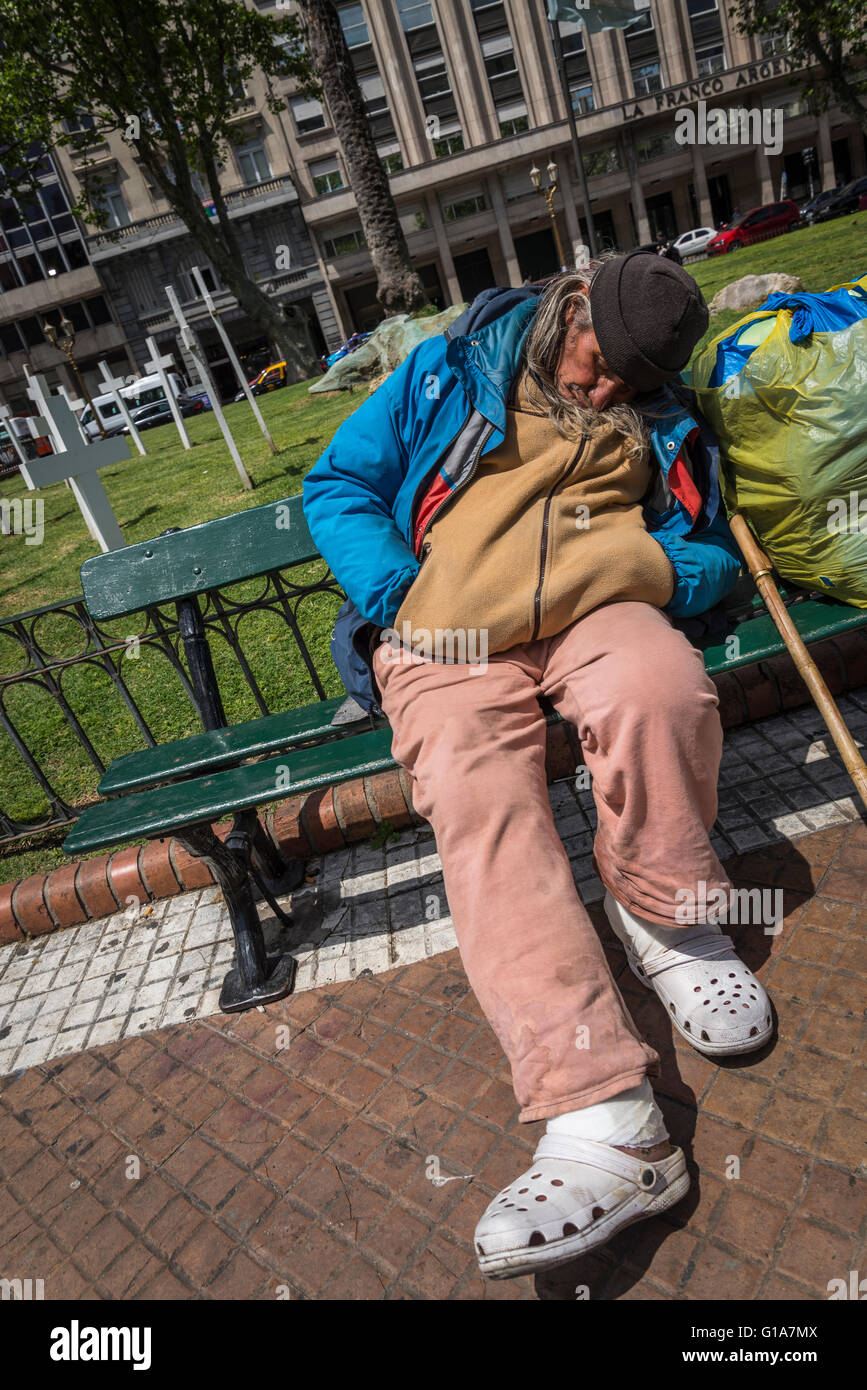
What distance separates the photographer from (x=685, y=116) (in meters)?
37.7

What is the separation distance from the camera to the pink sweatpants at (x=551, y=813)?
176 cm

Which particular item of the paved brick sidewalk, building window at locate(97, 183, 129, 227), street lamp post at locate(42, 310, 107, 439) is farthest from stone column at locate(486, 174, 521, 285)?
the paved brick sidewalk

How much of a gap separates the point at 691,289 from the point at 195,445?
515 inches

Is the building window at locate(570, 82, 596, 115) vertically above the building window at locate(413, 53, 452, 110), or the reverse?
the building window at locate(413, 53, 452, 110)

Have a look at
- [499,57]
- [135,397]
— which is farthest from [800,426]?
[499,57]

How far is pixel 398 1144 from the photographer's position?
2.12m

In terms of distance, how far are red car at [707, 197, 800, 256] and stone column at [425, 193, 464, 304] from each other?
14.0 meters

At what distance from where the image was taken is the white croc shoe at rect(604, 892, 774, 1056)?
202 cm

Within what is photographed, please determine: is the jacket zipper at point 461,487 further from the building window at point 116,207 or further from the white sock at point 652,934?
the building window at point 116,207

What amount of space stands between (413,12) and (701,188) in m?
14.8

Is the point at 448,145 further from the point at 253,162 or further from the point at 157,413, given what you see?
the point at 157,413

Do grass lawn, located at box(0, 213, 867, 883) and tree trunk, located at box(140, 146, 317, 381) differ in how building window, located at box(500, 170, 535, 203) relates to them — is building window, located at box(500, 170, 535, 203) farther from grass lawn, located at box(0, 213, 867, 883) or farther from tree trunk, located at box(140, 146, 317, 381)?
grass lawn, located at box(0, 213, 867, 883)

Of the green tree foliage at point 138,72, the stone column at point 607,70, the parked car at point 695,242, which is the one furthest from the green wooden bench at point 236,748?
the stone column at point 607,70

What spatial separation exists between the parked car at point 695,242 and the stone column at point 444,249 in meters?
10.8
